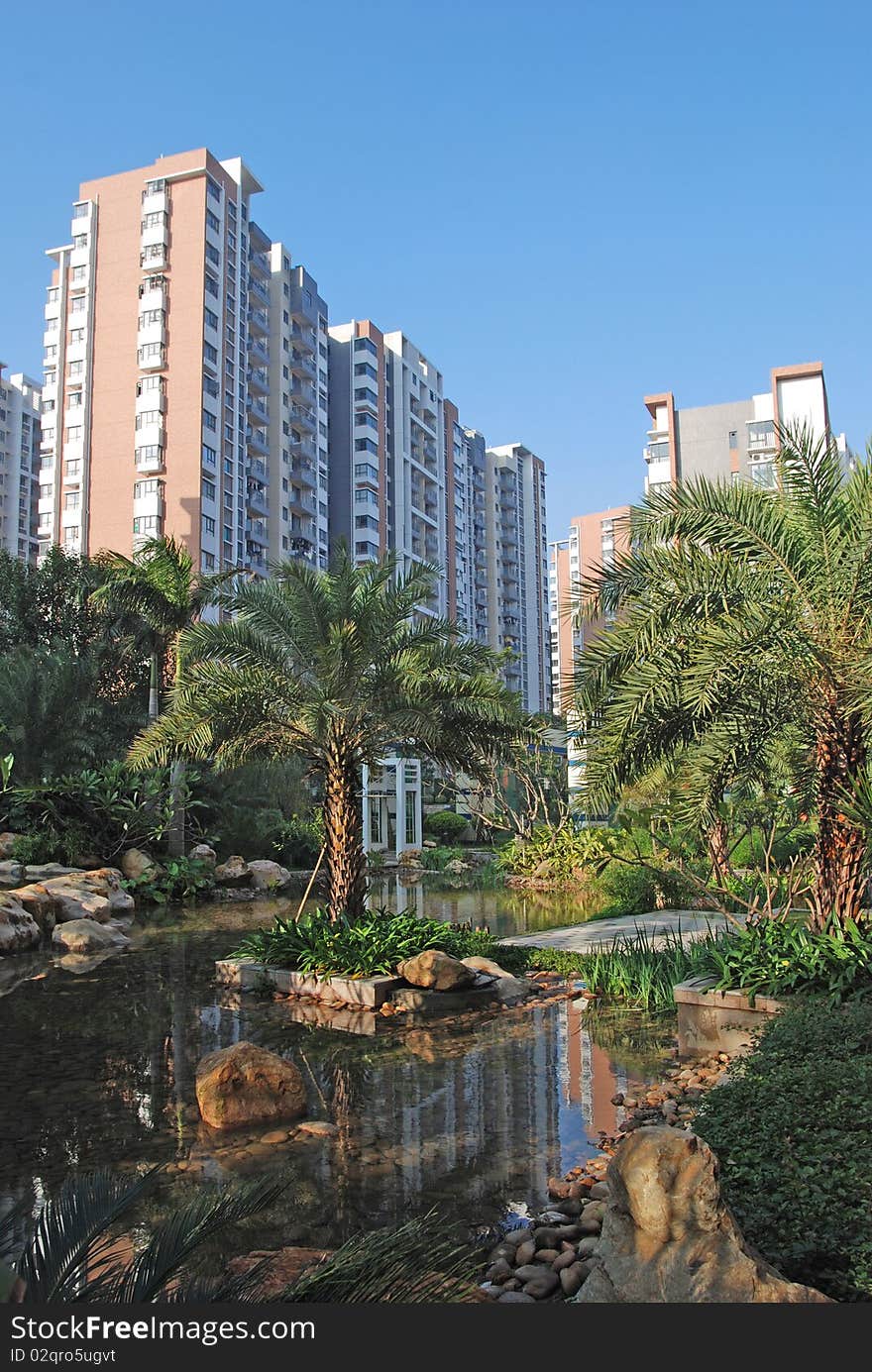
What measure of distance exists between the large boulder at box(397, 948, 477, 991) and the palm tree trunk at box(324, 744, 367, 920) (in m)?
2.04

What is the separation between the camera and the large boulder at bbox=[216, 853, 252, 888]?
2580 centimetres

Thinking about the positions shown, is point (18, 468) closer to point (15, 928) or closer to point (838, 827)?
point (15, 928)

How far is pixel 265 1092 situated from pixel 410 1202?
2048mm

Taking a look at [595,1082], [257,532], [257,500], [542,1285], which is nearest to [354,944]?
[595,1082]

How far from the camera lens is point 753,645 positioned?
836 cm

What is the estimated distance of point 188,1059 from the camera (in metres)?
8.73

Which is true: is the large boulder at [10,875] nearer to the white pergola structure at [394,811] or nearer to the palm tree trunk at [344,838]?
the palm tree trunk at [344,838]

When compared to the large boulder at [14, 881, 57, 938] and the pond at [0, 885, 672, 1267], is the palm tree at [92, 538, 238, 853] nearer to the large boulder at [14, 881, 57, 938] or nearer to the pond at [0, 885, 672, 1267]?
the large boulder at [14, 881, 57, 938]

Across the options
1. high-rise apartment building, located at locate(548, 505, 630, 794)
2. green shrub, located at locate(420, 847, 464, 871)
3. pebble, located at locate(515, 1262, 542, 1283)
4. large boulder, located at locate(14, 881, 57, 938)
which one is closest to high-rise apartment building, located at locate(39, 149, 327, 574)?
high-rise apartment building, located at locate(548, 505, 630, 794)

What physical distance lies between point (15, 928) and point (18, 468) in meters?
87.9

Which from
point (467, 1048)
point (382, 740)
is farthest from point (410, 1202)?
point (382, 740)

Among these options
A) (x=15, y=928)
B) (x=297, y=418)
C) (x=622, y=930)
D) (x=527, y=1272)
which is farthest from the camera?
(x=297, y=418)

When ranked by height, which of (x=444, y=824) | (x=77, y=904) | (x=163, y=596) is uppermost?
(x=163, y=596)

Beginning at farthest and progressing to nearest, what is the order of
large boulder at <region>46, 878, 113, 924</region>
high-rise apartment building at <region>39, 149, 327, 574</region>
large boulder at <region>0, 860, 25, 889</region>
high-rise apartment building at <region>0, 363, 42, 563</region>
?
high-rise apartment building at <region>0, 363, 42, 563</region> → high-rise apartment building at <region>39, 149, 327, 574</region> → large boulder at <region>0, 860, 25, 889</region> → large boulder at <region>46, 878, 113, 924</region>
